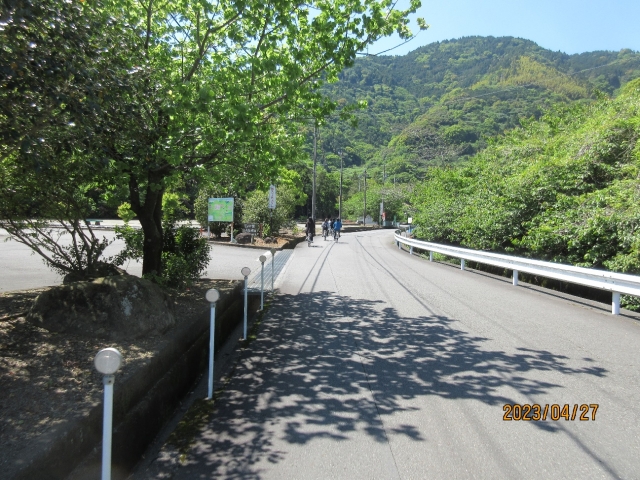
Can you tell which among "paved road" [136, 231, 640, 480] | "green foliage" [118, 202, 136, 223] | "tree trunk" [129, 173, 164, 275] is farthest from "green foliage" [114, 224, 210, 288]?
"paved road" [136, 231, 640, 480]

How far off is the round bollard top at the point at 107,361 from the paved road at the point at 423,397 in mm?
1167

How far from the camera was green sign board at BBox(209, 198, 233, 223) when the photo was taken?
24.3m

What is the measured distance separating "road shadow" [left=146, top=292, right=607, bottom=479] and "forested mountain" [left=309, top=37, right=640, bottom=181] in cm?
4682

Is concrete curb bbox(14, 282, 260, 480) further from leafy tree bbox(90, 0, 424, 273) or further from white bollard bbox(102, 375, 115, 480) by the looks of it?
leafy tree bbox(90, 0, 424, 273)

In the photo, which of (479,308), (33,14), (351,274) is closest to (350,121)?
(479,308)

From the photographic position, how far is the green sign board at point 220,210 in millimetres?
24344

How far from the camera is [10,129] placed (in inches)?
157

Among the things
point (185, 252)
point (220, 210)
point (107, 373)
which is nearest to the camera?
point (107, 373)

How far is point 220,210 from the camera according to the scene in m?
24.5

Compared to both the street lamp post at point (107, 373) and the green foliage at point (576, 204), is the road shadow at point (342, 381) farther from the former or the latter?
the green foliage at point (576, 204)

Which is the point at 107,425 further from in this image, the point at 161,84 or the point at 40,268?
the point at 40,268

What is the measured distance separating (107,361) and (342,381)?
2.98 meters

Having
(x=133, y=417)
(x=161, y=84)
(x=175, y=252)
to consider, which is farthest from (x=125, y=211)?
(x=133, y=417)

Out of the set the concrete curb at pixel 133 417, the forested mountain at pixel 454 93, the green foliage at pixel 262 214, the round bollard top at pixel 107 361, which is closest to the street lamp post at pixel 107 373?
the round bollard top at pixel 107 361
